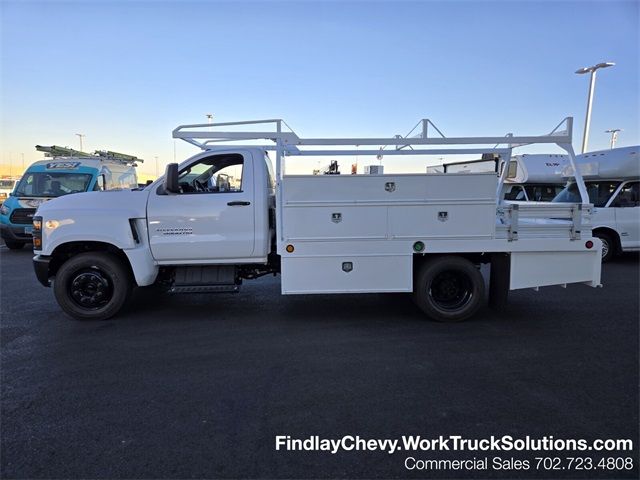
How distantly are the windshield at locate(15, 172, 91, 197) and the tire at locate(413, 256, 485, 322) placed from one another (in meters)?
11.1

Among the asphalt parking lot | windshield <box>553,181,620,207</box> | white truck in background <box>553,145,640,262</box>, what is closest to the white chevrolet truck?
the asphalt parking lot

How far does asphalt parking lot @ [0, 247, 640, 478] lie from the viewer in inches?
115

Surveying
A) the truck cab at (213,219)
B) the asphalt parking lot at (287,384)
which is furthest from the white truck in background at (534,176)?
the truck cab at (213,219)

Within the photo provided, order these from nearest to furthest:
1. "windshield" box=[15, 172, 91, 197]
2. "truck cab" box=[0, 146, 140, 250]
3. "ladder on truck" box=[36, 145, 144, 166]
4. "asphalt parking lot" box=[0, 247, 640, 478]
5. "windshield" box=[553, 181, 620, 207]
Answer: "asphalt parking lot" box=[0, 247, 640, 478]
"windshield" box=[553, 181, 620, 207]
"truck cab" box=[0, 146, 140, 250]
"windshield" box=[15, 172, 91, 197]
"ladder on truck" box=[36, 145, 144, 166]

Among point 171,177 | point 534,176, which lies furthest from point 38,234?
point 534,176

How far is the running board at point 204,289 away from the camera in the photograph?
577 cm

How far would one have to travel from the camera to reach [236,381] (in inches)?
158

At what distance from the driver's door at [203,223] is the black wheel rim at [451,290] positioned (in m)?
2.49

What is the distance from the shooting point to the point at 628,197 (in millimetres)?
10180

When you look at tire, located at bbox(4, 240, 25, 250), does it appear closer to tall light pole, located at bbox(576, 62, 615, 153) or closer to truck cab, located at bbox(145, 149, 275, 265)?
truck cab, located at bbox(145, 149, 275, 265)

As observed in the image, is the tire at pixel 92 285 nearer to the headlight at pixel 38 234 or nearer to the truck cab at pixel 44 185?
the headlight at pixel 38 234

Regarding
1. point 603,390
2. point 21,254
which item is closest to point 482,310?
point 603,390

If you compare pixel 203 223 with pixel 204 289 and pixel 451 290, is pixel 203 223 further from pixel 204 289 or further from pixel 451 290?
pixel 451 290

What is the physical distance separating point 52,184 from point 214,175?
947 centimetres
